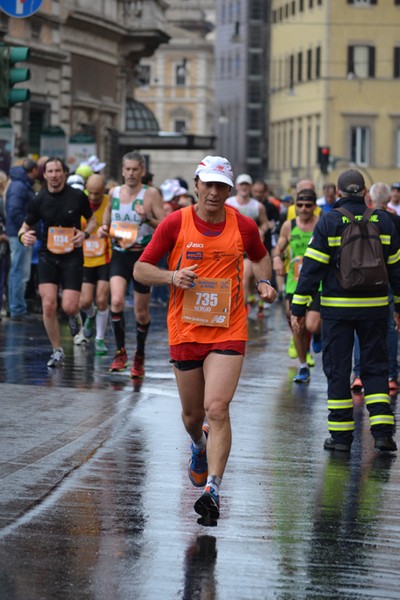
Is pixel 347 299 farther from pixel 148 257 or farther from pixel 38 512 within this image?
pixel 38 512

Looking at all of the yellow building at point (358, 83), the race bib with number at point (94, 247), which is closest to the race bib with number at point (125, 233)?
the race bib with number at point (94, 247)

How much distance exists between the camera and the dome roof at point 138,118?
51.7 metres

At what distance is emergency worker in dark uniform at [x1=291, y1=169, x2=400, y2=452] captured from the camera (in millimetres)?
10898

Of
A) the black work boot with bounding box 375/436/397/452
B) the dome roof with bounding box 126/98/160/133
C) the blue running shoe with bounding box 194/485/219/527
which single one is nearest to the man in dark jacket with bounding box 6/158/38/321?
the black work boot with bounding box 375/436/397/452

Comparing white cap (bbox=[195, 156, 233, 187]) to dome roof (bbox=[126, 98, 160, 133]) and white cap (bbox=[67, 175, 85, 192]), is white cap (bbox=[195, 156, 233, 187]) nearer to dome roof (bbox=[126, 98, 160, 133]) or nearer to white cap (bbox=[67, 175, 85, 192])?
white cap (bbox=[67, 175, 85, 192])

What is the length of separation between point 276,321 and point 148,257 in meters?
15.1

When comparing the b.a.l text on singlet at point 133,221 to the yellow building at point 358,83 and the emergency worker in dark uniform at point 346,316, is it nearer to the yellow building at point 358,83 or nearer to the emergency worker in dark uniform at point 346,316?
the emergency worker in dark uniform at point 346,316

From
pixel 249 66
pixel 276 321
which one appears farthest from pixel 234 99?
pixel 276 321

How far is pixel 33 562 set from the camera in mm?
7066

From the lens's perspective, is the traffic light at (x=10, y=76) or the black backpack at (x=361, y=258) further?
the traffic light at (x=10, y=76)

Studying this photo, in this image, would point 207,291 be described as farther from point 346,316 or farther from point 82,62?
point 82,62

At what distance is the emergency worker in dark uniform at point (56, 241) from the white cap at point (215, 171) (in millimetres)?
6801

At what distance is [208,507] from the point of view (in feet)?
25.8

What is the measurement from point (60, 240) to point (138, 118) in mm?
37462
